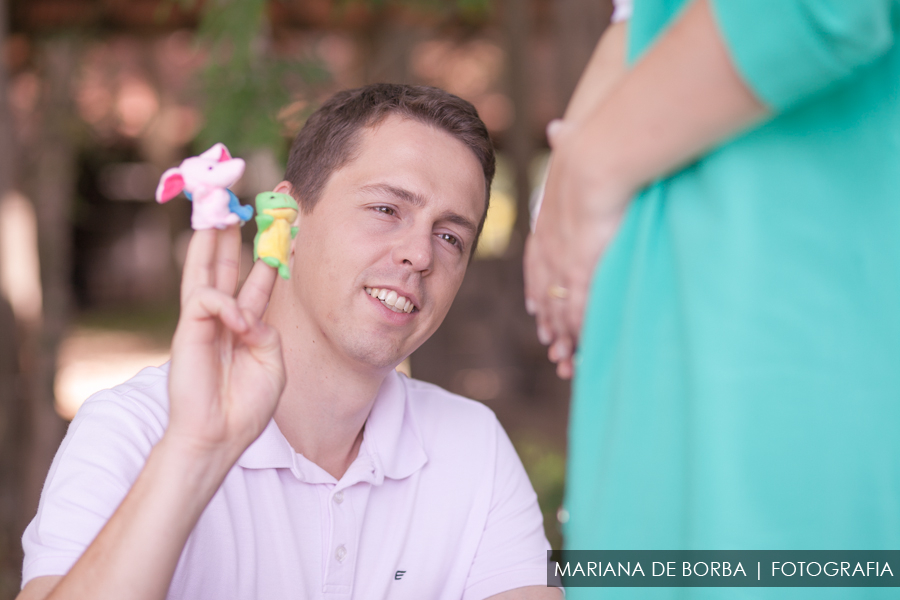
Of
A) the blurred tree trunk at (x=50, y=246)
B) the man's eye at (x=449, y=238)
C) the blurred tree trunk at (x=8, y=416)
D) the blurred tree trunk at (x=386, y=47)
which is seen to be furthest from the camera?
the blurred tree trunk at (x=386, y=47)

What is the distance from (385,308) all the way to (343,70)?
360 cm

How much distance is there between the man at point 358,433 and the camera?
4.12 ft

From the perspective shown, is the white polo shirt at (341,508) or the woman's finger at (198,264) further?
the white polo shirt at (341,508)

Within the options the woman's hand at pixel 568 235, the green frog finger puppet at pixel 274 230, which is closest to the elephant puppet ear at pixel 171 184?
the green frog finger puppet at pixel 274 230

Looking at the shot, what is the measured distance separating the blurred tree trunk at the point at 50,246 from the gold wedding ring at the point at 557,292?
3.51 m

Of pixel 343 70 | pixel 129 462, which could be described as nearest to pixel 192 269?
pixel 129 462

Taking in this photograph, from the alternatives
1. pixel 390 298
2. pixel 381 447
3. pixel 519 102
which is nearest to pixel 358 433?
pixel 381 447

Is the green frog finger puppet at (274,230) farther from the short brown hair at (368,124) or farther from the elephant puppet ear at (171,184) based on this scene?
the short brown hair at (368,124)

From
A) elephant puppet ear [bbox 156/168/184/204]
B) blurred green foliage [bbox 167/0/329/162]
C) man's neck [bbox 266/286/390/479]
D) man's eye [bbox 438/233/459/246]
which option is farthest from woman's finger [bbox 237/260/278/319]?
blurred green foliage [bbox 167/0/329/162]

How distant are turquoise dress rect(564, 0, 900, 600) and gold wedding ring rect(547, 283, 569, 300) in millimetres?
176

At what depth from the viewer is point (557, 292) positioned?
96 cm

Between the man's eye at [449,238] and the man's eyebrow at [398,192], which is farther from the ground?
the man's eyebrow at [398,192]

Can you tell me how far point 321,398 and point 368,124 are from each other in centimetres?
65

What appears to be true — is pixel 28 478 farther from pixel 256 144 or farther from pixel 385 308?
pixel 385 308
